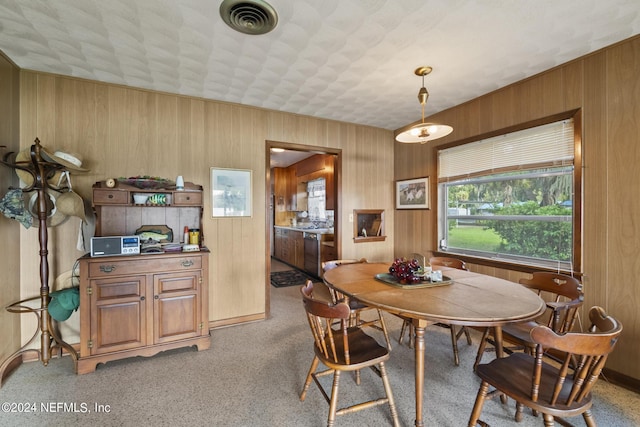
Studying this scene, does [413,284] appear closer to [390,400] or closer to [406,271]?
[406,271]

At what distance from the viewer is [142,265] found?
2395 mm

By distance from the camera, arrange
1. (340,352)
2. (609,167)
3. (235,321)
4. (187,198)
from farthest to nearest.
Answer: (235,321) → (187,198) → (609,167) → (340,352)

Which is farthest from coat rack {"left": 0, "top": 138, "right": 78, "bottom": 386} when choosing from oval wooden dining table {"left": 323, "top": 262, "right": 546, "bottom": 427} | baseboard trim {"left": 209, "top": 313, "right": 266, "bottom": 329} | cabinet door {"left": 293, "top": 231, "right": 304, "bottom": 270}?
cabinet door {"left": 293, "top": 231, "right": 304, "bottom": 270}

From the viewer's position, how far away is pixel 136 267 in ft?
7.79

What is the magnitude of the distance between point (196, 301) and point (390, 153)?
3413 millimetres

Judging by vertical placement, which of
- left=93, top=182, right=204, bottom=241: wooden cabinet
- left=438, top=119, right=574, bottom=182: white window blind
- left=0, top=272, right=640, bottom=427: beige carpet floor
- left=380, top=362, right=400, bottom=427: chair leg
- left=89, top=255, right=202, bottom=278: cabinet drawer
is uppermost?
left=438, top=119, right=574, bottom=182: white window blind

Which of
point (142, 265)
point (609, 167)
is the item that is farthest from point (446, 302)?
point (142, 265)

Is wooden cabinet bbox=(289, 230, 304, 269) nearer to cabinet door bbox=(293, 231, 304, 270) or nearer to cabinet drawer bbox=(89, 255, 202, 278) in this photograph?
cabinet door bbox=(293, 231, 304, 270)

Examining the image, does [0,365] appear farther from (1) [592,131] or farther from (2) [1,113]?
(1) [592,131]

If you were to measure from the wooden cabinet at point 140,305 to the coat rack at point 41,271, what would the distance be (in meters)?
0.26

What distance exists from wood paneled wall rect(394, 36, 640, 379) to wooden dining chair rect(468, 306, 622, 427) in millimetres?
1088

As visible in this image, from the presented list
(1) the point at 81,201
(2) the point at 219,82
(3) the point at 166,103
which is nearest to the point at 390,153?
(2) the point at 219,82

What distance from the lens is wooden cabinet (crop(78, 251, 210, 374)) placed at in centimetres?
225

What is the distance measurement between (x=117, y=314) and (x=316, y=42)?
2.76 m
